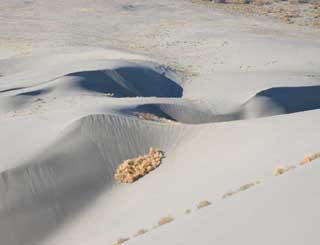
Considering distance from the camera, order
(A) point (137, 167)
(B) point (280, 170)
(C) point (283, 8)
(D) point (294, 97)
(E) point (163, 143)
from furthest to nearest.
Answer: (C) point (283, 8) → (D) point (294, 97) → (E) point (163, 143) → (A) point (137, 167) → (B) point (280, 170)

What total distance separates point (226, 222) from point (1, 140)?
1083 cm

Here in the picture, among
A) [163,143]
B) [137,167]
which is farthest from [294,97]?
[137,167]

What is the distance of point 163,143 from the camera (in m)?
17.5

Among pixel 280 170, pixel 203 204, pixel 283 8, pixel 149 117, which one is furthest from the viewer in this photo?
pixel 283 8

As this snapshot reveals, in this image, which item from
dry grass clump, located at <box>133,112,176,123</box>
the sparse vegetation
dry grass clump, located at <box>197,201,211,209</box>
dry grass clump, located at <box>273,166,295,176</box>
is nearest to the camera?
dry grass clump, located at <box>197,201,211,209</box>

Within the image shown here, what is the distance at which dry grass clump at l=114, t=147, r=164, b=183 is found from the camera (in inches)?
615

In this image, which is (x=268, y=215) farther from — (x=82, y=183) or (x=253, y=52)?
(x=253, y=52)

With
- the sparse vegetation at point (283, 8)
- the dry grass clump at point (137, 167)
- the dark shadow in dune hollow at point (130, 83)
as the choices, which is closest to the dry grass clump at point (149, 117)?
the dry grass clump at point (137, 167)

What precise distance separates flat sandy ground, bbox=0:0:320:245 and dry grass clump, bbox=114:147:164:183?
214 millimetres

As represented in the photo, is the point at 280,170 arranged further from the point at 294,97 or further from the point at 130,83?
the point at 130,83

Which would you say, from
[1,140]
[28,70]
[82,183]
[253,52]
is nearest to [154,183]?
[82,183]

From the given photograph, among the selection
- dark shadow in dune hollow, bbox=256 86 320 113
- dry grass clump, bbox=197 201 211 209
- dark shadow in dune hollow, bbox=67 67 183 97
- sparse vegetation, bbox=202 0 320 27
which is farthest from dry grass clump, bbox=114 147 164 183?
sparse vegetation, bbox=202 0 320 27

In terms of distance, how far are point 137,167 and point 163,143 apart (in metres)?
1.79

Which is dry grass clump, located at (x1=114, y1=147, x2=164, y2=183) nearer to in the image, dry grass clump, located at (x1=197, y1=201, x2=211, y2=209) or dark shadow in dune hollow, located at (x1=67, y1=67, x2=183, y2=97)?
dry grass clump, located at (x1=197, y1=201, x2=211, y2=209)
